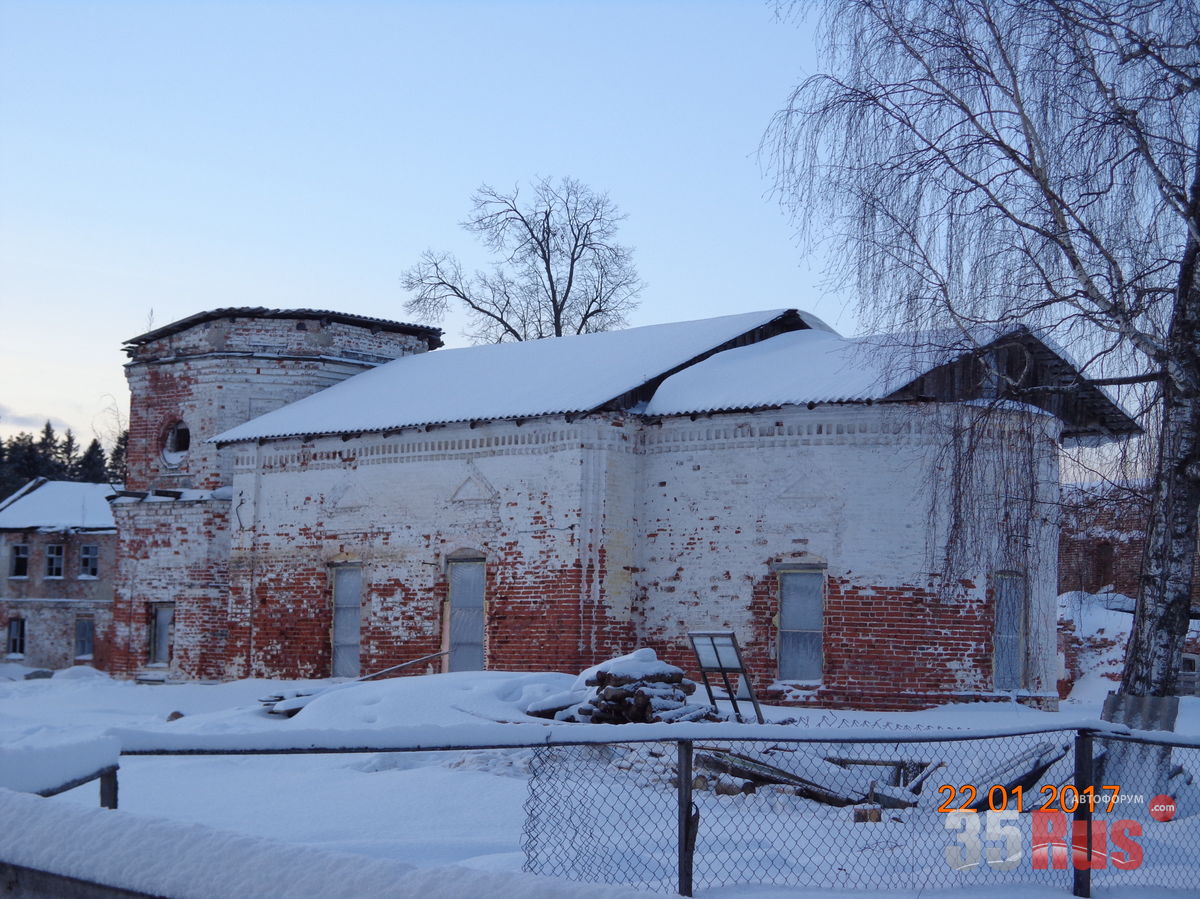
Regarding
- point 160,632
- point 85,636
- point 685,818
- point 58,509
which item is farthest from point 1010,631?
point 58,509

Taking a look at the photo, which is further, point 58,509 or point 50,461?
point 50,461

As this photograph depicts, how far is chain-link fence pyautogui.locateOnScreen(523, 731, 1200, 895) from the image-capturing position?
23.7ft

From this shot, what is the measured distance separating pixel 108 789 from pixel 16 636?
3833cm

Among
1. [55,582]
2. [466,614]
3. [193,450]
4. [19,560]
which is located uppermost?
[193,450]

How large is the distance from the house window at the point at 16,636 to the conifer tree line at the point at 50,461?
32.8 meters

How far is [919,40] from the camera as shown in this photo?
11.0 meters

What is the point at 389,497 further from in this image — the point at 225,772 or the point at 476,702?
the point at 225,772

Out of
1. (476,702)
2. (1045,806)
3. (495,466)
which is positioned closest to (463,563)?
(495,466)

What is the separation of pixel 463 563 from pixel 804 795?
944 centimetres

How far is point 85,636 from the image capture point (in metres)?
39.0

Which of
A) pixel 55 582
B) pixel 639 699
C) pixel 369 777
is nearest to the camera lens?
pixel 369 777

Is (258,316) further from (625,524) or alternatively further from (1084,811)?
(1084,811)

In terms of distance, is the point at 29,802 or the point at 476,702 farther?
the point at 476,702

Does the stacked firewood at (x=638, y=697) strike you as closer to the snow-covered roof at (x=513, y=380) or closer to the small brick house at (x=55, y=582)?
the snow-covered roof at (x=513, y=380)
